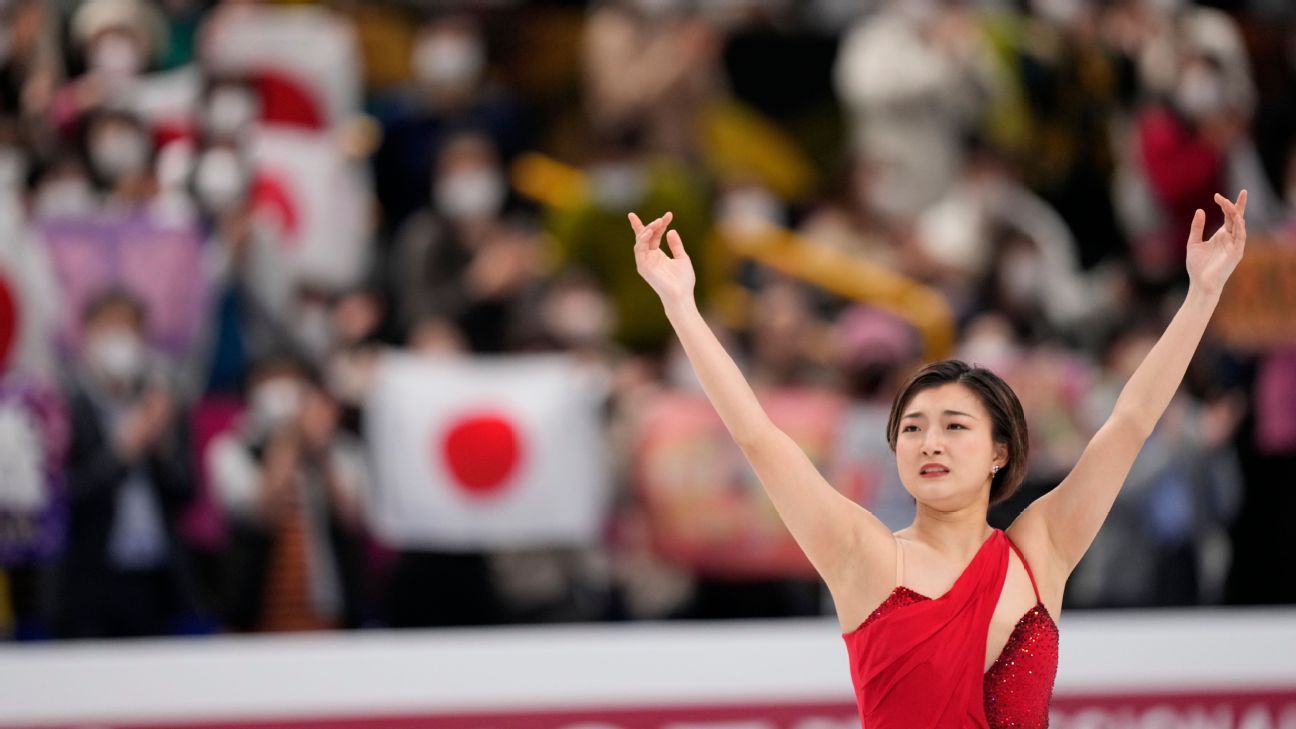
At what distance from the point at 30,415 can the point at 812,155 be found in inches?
202

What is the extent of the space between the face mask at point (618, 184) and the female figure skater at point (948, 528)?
5.03m

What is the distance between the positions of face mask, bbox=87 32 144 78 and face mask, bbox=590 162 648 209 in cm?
229

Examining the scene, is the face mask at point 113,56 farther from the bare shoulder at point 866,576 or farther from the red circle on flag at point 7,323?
the bare shoulder at point 866,576

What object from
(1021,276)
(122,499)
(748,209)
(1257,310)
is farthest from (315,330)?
(1257,310)

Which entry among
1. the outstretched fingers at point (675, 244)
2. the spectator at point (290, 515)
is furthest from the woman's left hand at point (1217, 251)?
the spectator at point (290, 515)

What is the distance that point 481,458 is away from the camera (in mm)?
7578

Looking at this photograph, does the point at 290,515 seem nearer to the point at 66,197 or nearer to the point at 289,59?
the point at 66,197

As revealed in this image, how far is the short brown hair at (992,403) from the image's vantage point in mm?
3451

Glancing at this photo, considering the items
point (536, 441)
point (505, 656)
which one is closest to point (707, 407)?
point (536, 441)

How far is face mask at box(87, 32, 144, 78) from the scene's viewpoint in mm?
8320

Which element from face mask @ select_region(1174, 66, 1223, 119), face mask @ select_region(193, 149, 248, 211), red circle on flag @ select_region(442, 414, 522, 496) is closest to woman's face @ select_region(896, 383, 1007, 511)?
red circle on flag @ select_region(442, 414, 522, 496)

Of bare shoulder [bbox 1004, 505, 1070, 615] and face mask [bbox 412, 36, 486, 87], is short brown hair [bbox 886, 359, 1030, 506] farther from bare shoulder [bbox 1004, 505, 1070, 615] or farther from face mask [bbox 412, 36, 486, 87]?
face mask [bbox 412, 36, 486, 87]

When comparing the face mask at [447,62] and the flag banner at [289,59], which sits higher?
the face mask at [447,62]

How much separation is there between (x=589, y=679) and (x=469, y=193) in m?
3.53
